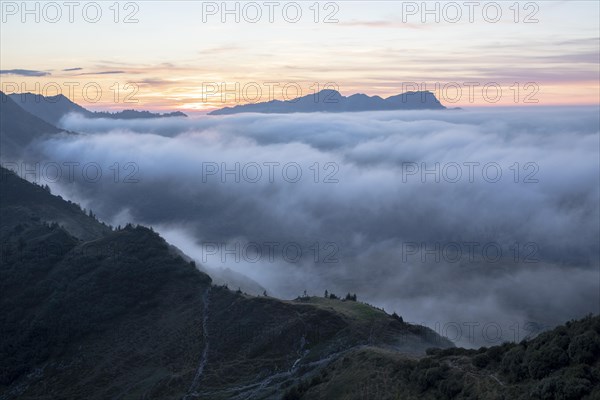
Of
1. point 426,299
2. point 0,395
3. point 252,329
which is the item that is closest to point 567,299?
point 426,299

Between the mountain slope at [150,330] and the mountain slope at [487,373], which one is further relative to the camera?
the mountain slope at [150,330]

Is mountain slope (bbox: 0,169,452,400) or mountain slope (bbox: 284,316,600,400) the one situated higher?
mountain slope (bbox: 284,316,600,400)

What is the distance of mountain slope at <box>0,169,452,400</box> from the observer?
55.2 metres

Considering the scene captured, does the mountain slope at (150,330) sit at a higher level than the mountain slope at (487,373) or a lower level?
lower

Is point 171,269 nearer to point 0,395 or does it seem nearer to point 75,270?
point 75,270

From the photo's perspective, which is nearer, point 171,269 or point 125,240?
point 171,269

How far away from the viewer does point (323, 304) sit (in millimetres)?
68125

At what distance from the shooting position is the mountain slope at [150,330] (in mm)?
55219

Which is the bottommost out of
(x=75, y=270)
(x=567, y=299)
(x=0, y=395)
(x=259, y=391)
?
(x=567, y=299)

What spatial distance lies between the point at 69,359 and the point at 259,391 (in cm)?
2930

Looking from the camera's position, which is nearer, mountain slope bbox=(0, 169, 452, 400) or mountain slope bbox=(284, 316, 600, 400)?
mountain slope bbox=(284, 316, 600, 400)

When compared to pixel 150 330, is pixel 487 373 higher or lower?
Answer: higher

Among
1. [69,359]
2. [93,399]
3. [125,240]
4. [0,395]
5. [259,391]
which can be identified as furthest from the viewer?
[125,240]

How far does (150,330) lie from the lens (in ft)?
224
